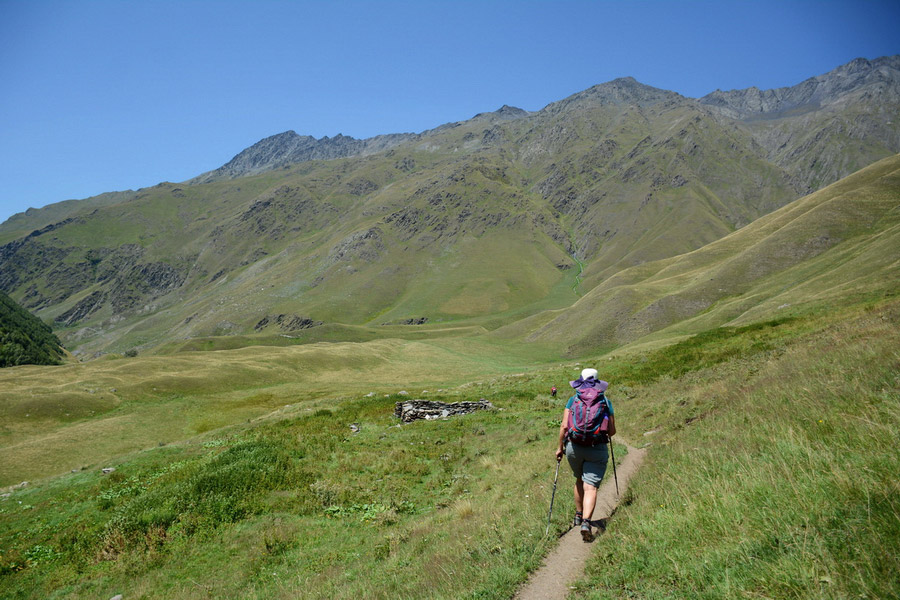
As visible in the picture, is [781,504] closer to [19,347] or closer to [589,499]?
[589,499]

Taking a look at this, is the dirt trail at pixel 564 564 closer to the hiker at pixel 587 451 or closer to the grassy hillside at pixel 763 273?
the hiker at pixel 587 451

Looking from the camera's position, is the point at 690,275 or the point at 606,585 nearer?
the point at 606,585

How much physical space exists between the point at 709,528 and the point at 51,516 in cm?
2160

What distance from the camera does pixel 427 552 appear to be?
30.1 feet

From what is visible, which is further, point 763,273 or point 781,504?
point 763,273

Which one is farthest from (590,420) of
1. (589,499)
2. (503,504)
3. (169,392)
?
(169,392)

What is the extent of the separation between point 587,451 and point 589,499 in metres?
0.93

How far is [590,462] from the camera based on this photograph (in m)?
8.66

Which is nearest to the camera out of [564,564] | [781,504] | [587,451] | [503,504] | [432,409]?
[781,504]

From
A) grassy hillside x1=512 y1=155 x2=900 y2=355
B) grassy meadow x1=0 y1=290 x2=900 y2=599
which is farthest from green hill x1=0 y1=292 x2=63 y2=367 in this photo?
grassy hillside x1=512 y1=155 x2=900 y2=355

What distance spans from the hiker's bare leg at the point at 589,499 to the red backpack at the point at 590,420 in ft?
2.87

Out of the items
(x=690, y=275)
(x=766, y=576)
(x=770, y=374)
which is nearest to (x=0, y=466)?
(x=766, y=576)

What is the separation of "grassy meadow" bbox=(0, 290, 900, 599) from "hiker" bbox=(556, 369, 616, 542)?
1.90 ft

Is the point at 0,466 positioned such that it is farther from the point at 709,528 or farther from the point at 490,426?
the point at 709,528
